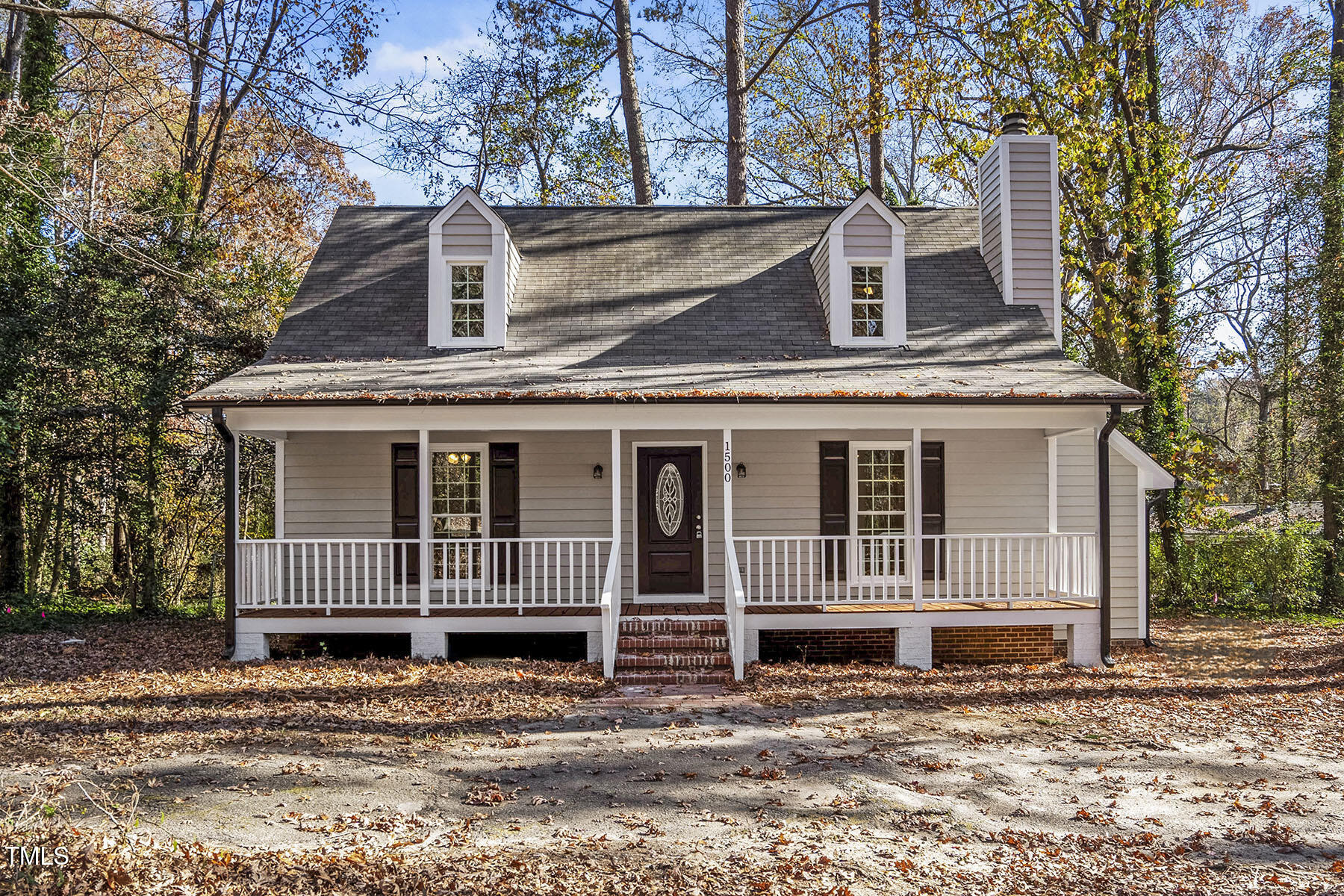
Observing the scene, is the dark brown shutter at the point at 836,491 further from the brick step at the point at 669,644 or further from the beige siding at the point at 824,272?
the brick step at the point at 669,644

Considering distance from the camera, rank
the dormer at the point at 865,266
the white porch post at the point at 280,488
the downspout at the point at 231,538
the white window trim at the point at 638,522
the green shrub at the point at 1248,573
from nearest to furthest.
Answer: the downspout at the point at 231,538 → the white porch post at the point at 280,488 → the white window trim at the point at 638,522 → the dormer at the point at 865,266 → the green shrub at the point at 1248,573

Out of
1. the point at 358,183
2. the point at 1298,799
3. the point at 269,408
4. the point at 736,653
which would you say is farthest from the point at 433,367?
the point at 358,183

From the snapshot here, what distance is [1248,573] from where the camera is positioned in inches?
589

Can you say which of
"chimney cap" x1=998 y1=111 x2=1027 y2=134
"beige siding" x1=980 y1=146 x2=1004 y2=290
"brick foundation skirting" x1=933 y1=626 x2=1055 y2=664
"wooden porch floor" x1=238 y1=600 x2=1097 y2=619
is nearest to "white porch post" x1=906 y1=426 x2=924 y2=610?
"wooden porch floor" x1=238 y1=600 x2=1097 y2=619

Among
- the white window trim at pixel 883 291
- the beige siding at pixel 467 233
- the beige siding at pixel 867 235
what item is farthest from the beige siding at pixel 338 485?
the beige siding at pixel 867 235

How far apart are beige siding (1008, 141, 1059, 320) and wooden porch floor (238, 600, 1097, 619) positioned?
190 inches

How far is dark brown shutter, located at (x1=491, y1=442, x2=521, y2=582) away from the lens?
11328 mm

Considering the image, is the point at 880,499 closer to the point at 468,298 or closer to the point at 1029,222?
the point at 1029,222

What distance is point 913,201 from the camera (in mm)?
24422

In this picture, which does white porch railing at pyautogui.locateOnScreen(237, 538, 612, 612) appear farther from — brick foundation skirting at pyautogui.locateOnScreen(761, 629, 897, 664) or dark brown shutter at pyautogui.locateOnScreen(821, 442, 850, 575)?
dark brown shutter at pyautogui.locateOnScreen(821, 442, 850, 575)

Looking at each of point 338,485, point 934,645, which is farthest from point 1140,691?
point 338,485

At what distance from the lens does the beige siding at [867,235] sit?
38.9 ft

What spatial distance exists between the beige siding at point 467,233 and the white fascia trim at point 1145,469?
9.11m

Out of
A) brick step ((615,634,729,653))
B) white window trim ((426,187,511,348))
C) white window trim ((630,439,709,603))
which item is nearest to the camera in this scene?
brick step ((615,634,729,653))
